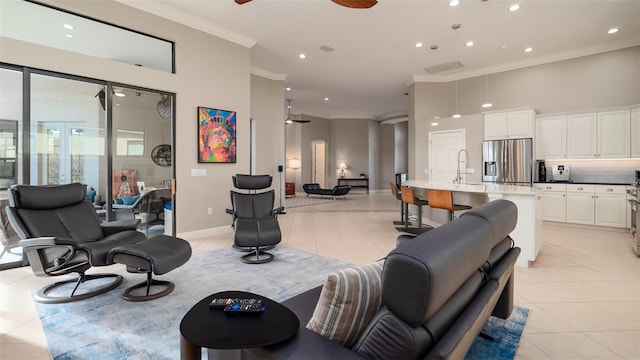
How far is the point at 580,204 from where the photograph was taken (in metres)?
5.74

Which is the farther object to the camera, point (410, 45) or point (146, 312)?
point (410, 45)

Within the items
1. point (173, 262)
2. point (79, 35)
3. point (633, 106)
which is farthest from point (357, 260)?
point (633, 106)

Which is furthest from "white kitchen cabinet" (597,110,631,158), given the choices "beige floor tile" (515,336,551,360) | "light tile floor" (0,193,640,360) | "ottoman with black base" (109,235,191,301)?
"ottoman with black base" (109,235,191,301)

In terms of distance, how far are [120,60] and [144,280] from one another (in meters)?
3.06

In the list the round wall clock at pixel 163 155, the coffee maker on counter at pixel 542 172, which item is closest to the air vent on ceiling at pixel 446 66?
the coffee maker on counter at pixel 542 172

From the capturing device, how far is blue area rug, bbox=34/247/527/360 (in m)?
1.92

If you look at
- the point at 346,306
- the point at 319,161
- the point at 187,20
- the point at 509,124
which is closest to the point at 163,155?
the point at 187,20

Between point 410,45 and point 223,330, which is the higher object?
point 410,45

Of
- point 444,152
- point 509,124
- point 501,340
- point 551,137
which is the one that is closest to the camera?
point 501,340

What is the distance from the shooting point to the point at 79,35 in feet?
12.8

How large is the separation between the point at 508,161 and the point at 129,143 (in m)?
6.89

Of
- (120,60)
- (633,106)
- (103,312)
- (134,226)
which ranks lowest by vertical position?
(103,312)

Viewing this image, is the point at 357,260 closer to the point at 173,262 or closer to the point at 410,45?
the point at 173,262

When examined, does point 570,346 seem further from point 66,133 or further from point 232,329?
point 66,133
